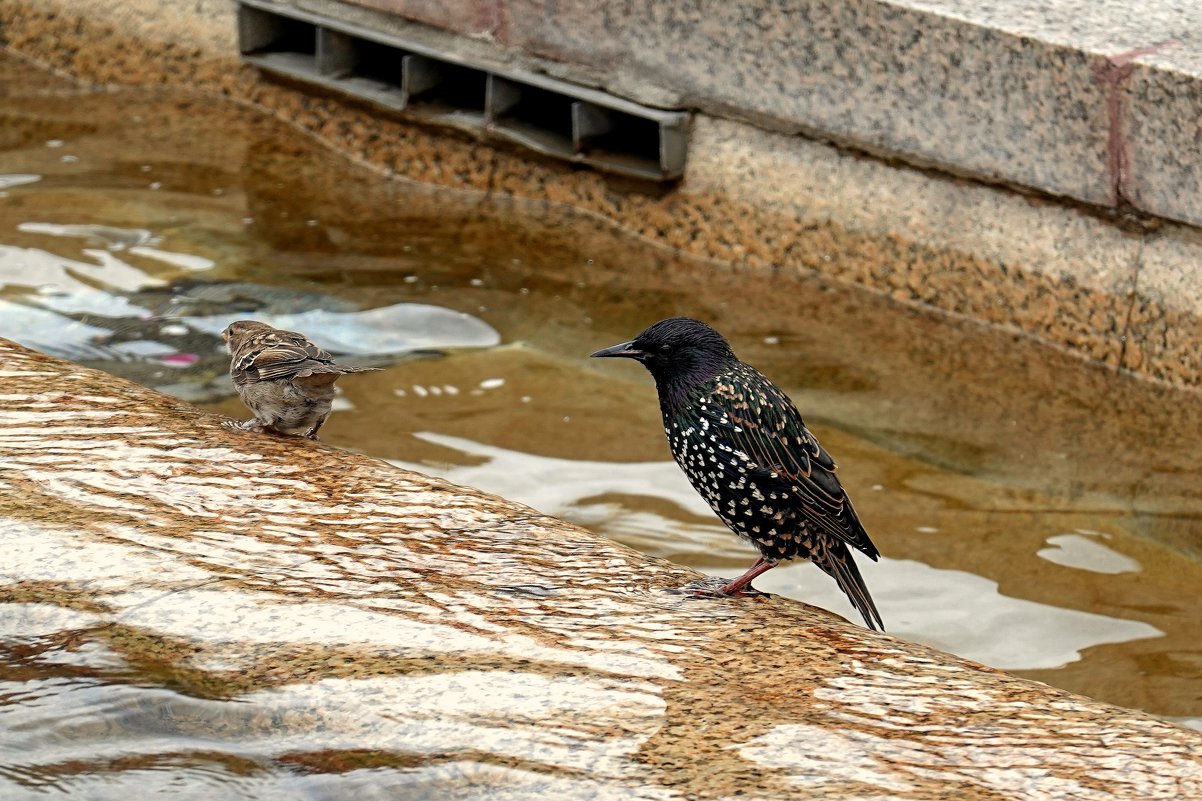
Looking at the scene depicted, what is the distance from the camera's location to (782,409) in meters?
4.39

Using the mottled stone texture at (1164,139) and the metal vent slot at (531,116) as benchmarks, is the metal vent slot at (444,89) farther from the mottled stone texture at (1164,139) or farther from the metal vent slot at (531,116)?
the mottled stone texture at (1164,139)

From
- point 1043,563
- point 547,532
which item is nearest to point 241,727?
point 547,532

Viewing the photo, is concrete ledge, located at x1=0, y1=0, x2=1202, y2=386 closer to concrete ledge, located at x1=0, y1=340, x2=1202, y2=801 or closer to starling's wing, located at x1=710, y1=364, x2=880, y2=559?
starling's wing, located at x1=710, y1=364, x2=880, y2=559

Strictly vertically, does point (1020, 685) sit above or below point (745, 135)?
below

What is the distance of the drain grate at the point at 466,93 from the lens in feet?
26.6

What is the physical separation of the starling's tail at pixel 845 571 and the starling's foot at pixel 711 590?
203 mm

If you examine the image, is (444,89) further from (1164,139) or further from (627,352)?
(627,352)

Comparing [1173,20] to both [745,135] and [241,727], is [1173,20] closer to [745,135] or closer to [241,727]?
[745,135]

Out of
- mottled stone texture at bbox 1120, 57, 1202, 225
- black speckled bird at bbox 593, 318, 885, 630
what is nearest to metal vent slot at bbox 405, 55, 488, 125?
mottled stone texture at bbox 1120, 57, 1202, 225

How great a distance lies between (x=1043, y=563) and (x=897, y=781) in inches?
96.6

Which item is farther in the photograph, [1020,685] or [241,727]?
[1020,685]

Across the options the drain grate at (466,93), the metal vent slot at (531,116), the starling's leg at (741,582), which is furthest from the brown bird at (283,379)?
the metal vent slot at (531,116)

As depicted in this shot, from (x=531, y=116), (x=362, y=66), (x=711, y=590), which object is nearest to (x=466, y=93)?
(x=531, y=116)

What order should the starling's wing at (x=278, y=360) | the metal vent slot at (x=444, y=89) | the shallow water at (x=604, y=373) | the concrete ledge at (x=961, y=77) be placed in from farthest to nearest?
the metal vent slot at (x=444, y=89) → the concrete ledge at (x=961, y=77) → the shallow water at (x=604, y=373) → the starling's wing at (x=278, y=360)
